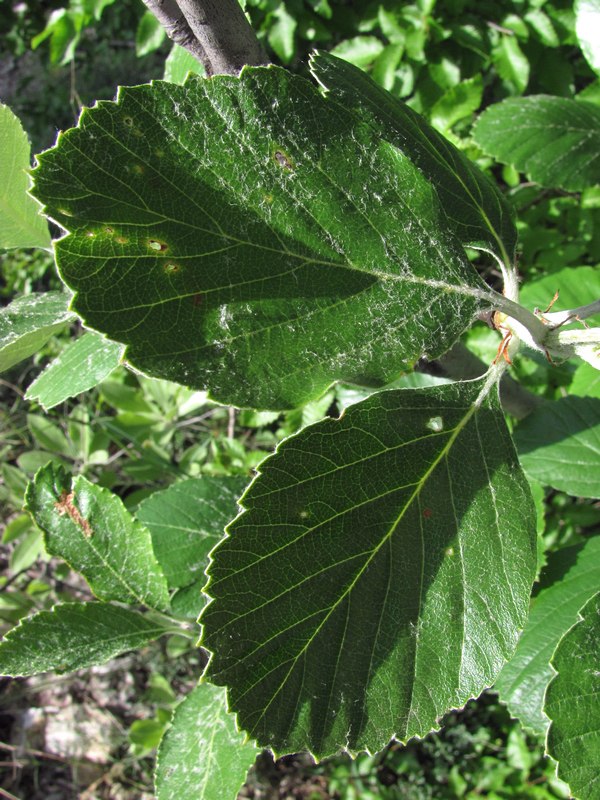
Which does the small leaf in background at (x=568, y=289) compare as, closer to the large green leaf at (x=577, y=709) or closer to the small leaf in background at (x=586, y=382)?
the small leaf in background at (x=586, y=382)

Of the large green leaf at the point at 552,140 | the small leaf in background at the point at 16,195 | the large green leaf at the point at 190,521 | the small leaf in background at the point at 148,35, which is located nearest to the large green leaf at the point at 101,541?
the large green leaf at the point at 190,521

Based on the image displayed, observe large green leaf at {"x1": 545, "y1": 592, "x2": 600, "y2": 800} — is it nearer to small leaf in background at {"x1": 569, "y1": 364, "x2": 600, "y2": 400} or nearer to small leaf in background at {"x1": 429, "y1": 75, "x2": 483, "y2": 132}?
small leaf in background at {"x1": 569, "y1": 364, "x2": 600, "y2": 400}

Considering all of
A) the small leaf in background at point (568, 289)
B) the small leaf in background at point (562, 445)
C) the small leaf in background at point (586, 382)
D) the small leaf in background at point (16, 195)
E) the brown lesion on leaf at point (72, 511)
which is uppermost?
the small leaf in background at point (16, 195)

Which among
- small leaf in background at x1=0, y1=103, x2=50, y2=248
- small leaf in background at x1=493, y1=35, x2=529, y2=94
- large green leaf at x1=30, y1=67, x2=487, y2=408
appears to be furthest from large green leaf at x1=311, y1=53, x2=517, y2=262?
small leaf in background at x1=493, y1=35, x2=529, y2=94

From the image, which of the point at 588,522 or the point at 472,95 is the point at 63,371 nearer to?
the point at 588,522

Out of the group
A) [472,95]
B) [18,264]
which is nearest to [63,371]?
[472,95]

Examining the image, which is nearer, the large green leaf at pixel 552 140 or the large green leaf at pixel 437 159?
the large green leaf at pixel 437 159
